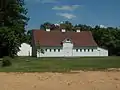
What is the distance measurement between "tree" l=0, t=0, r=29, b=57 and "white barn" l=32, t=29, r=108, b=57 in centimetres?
2417

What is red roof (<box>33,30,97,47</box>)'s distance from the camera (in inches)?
3967

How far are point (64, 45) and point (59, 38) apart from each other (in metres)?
3.18

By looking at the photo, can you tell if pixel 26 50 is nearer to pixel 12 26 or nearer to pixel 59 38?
pixel 59 38

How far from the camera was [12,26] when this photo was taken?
72.4 m

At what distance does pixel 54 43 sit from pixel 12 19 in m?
29.1

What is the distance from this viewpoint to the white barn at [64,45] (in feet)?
326

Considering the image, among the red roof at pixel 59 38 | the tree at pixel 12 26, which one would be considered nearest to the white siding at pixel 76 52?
the red roof at pixel 59 38

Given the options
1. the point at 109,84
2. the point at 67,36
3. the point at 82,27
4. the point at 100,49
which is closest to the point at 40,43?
the point at 67,36

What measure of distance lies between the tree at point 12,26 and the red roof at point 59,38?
25310mm

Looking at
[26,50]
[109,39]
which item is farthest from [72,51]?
[109,39]

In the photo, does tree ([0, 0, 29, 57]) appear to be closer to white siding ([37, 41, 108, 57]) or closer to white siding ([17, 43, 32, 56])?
white siding ([17, 43, 32, 56])

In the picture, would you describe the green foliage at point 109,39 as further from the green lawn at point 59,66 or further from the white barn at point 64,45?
the green lawn at point 59,66

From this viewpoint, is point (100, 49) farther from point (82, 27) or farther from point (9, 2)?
→ point (82, 27)

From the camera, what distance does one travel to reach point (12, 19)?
73.1 m
